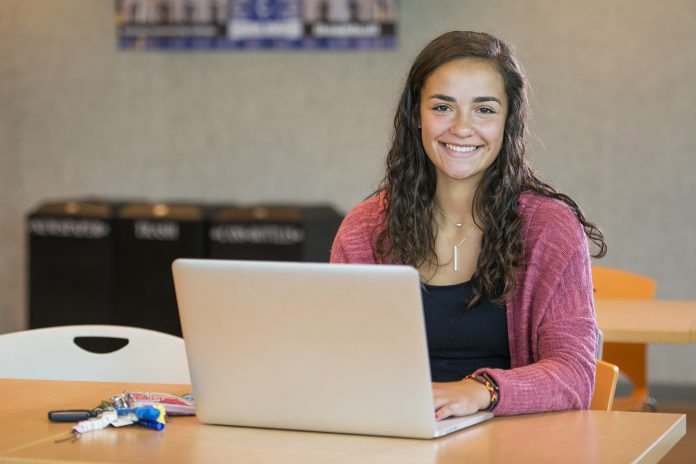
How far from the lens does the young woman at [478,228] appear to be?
2.19 m

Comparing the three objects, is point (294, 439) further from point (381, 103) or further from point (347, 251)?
point (381, 103)

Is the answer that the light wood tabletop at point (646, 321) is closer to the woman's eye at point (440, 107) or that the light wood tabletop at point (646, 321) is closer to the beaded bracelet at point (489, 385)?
the woman's eye at point (440, 107)

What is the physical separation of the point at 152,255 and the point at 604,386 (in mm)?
4113

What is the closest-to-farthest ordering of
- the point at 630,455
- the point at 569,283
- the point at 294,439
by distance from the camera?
the point at 630,455, the point at 294,439, the point at 569,283

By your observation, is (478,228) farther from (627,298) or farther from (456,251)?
(627,298)

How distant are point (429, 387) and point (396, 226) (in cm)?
78

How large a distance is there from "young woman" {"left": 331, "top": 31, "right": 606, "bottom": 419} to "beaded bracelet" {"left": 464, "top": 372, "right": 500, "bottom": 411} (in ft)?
0.55

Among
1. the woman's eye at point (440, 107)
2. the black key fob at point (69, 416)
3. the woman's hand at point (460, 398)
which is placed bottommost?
Answer: the black key fob at point (69, 416)

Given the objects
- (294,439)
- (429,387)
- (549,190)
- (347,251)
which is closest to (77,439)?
(294,439)

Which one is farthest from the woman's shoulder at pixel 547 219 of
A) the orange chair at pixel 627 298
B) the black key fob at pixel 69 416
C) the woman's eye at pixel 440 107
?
the orange chair at pixel 627 298

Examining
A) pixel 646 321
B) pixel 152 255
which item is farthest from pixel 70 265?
pixel 646 321

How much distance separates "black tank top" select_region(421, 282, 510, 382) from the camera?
2.29 meters

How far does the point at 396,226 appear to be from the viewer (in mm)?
2420

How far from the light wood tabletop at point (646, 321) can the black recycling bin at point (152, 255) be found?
2.73 metres
